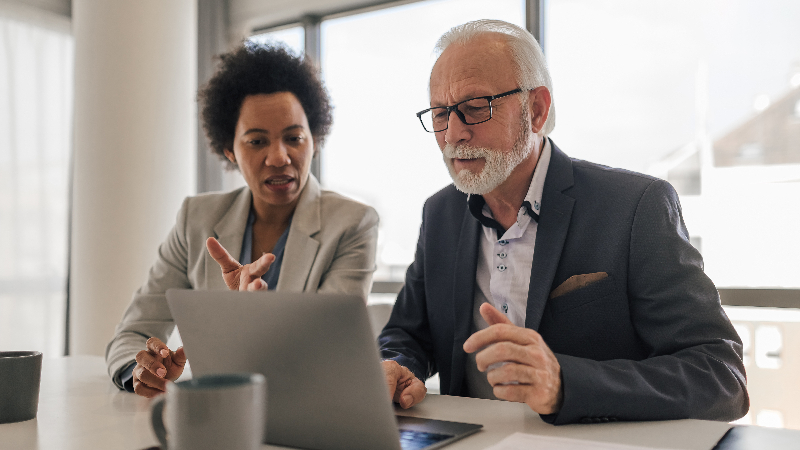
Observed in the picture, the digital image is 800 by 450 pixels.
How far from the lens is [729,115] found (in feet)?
9.93

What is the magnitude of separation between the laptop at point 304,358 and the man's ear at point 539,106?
91cm

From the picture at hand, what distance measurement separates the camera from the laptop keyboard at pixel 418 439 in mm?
849

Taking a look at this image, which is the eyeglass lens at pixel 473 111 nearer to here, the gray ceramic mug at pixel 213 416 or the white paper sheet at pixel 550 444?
the white paper sheet at pixel 550 444

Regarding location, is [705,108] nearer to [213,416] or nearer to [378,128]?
[378,128]

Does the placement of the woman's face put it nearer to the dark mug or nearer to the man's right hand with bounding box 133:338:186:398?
the man's right hand with bounding box 133:338:186:398

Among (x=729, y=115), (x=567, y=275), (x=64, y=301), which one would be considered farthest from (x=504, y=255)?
(x=64, y=301)

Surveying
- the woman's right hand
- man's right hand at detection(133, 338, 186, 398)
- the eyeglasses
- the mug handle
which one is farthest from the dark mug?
the eyeglasses

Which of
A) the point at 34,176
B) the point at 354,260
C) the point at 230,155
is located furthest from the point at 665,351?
the point at 34,176

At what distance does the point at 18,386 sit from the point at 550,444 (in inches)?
32.7

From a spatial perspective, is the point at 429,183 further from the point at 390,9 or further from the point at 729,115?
the point at 729,115

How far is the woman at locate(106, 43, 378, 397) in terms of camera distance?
188 centimetres

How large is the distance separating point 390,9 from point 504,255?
2.95 meters

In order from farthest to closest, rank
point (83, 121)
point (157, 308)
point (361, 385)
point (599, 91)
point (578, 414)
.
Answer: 1. point (83, 121)
2. point (599, 91)
3. point (157, 308)
4. point (578, 414)
5. point (361, 385)

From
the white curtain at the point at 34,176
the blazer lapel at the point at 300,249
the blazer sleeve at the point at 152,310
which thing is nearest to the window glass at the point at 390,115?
the white curtain at the point at 34,176
